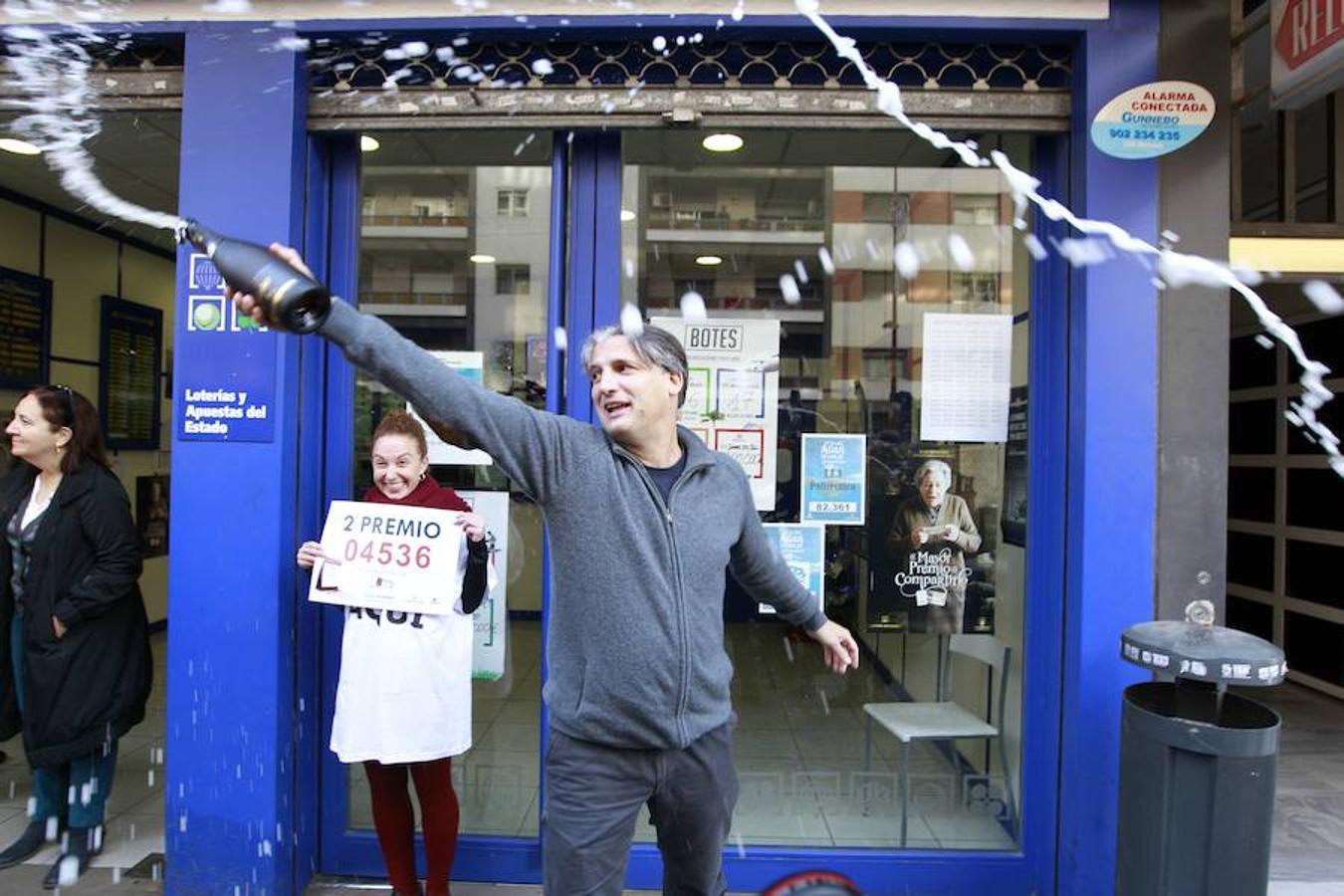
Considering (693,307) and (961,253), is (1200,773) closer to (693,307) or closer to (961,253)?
(961,253)

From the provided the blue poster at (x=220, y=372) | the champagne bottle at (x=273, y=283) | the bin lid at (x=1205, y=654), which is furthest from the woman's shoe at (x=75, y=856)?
the bin lid at (x=1205, y=654)

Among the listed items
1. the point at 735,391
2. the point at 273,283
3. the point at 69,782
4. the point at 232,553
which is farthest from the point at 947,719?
the point at 69,782

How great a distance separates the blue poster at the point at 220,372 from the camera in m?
3.72

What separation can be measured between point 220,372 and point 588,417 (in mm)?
1545

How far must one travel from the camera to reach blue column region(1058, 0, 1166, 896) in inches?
142

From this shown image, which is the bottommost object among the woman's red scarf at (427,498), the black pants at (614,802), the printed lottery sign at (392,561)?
the black pants at (614,802)

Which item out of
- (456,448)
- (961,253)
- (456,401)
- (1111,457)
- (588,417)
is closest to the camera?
(456,401)

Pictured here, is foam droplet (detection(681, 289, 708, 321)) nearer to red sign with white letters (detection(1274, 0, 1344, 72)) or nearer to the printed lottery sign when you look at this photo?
the printed lottery sign

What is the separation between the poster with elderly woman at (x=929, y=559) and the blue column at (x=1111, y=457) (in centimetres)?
58

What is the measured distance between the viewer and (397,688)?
3383 mm

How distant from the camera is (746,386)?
417 centimetres

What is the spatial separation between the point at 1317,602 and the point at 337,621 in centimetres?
756

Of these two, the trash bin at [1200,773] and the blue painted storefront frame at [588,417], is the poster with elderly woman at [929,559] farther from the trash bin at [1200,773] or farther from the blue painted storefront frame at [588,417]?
the trash bin at [1200,773]

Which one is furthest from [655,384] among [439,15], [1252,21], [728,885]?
[1252,21]
